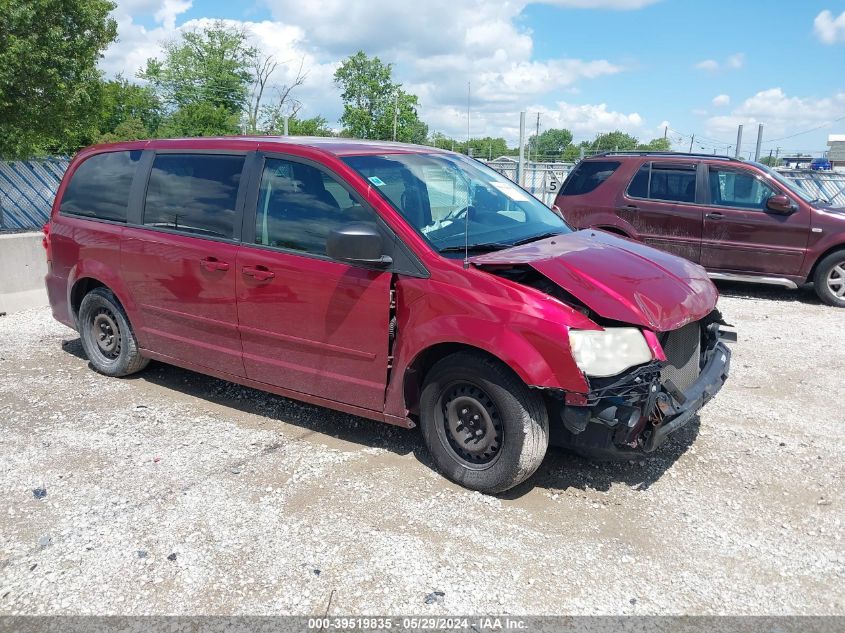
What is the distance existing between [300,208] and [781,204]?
287 inches

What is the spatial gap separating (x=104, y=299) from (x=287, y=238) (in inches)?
85.9

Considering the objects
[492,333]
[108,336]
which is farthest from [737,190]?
[108,336]

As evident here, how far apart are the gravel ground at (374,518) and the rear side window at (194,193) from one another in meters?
1.41

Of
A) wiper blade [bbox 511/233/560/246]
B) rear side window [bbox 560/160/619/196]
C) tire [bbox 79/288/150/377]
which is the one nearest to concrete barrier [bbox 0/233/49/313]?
tire [bbox 79/288/150/377]

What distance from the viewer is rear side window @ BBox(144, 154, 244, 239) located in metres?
4.62

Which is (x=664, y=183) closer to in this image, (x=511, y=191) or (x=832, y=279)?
→ (x=832, y=279)

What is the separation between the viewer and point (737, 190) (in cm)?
934

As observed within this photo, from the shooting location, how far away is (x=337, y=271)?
407 cm

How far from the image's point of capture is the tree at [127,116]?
2950 cm

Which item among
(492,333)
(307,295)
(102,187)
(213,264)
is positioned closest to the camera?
(492,333)

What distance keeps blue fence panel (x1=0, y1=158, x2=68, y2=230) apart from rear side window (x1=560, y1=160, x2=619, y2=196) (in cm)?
1453

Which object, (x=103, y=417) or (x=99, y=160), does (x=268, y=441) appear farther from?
(x=99, y=160)

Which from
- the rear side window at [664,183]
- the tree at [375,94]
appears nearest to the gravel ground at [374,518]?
the rear side window at [664,183]

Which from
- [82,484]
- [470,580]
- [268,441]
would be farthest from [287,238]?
[470,580]
